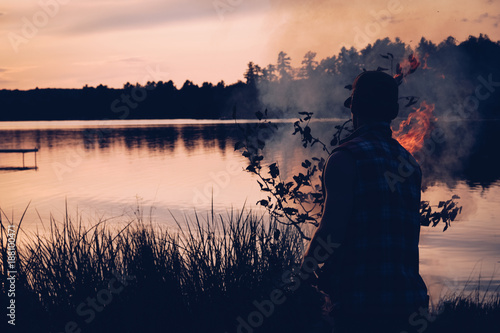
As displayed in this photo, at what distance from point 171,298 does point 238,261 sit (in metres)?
1.06

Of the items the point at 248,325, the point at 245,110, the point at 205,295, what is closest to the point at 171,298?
the point at 205,295

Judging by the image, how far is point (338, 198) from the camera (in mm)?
2635

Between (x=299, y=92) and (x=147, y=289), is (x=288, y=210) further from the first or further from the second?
(x=299, y=92)

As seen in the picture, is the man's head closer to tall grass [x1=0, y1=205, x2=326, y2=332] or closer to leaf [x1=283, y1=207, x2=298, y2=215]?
leaf [x1=283, y1=207, x2=298, y2=215]

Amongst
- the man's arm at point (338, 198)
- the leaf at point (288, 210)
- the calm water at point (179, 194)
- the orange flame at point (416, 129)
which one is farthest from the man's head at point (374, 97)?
the orange flame at point (416, 129)

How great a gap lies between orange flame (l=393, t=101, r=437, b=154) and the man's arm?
15.3ft

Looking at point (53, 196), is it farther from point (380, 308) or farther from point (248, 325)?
point (380, 308)

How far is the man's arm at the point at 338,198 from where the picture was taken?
8.64 feet

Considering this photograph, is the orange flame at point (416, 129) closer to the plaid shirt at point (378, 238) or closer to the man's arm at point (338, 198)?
the plaid shirt at point (378, 238)

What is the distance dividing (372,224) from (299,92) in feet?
445

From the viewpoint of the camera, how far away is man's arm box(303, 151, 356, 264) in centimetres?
263

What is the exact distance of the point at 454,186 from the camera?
26562 millimetres

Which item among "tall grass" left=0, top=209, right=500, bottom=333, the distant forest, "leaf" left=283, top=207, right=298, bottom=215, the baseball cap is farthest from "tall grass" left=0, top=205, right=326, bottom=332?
Answer: the distant forest

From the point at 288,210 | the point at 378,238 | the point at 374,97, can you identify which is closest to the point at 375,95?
the point at 374,97
